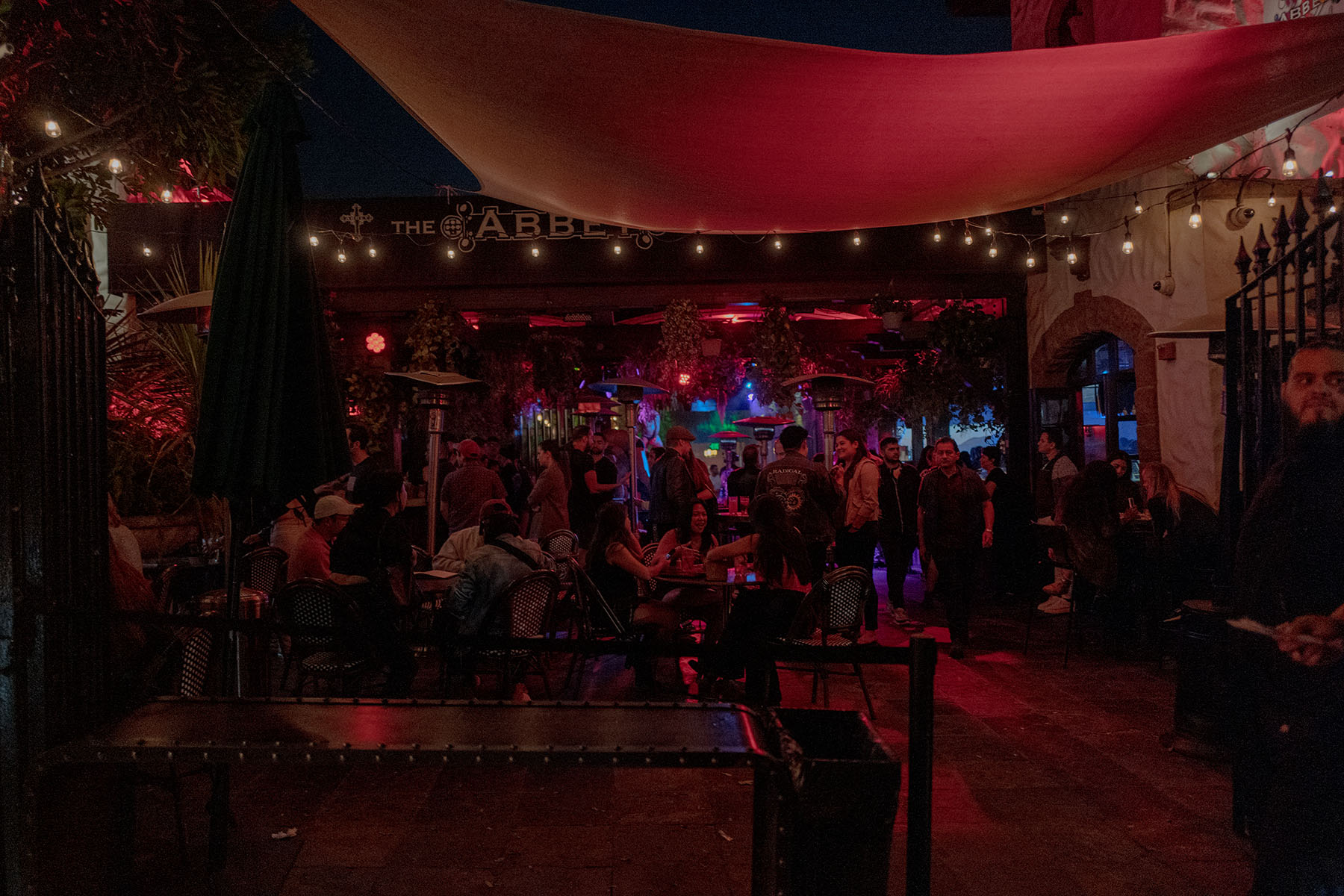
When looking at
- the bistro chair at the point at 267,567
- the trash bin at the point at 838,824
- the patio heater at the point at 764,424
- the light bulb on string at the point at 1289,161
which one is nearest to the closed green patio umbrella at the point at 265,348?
the trash bin at the point at 838,824

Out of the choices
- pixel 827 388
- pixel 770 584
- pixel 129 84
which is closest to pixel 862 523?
pixel 827 388

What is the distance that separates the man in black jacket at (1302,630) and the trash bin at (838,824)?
4.39ft

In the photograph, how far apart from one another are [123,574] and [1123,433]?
1008cm

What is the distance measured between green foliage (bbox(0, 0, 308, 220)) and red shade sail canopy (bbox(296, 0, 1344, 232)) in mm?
1331

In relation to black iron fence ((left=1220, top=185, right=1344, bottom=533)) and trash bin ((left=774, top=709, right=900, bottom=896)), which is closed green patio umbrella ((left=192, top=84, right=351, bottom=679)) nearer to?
trash bin ((left=774, top=709, right=900, bottom=896))

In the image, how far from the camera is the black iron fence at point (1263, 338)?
3564 millimetres

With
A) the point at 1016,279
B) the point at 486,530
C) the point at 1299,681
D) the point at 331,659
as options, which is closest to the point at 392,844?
the point at 331,659

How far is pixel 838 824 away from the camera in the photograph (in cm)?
223

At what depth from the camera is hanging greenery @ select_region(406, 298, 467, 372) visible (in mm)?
11375

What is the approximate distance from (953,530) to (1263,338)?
3661 millimetres

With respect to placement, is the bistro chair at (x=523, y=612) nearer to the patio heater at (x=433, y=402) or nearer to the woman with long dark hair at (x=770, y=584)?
the woman with long dark hair at (x=770, y=584)

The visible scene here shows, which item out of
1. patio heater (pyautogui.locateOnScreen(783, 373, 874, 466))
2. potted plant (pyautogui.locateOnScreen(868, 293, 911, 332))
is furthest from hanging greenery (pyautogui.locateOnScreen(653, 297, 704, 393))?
potted plant (pyautogui.locateOnScreen(868, 293, 911, 332))

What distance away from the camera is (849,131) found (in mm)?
3830

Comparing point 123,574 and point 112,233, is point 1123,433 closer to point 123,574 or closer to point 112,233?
point 123,574
